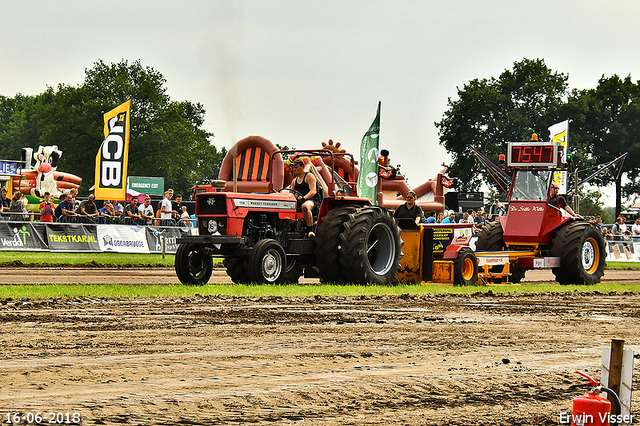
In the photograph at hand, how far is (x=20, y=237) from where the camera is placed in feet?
72.8

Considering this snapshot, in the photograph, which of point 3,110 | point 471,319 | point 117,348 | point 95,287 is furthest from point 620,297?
point 3,110

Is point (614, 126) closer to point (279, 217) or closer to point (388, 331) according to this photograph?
point (279, 217)

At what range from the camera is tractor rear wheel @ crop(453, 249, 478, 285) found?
1469 centimetres

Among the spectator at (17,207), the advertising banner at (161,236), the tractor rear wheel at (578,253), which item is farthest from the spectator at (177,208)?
the tractor rear wheel at (578,253)

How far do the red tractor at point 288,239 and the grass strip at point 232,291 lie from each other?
393mm

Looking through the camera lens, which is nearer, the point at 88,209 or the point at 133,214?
the point at 88,209

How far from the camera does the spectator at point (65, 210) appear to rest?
22.8 metres

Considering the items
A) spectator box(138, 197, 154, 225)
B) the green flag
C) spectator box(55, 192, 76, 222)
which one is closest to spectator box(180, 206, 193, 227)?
spectator box(138, 197, 154, 225)

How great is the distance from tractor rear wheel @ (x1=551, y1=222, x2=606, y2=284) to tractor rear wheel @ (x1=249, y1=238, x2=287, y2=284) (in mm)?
5853

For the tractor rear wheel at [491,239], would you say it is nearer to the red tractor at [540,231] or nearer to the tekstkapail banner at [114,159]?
the red tractor at [540,231]

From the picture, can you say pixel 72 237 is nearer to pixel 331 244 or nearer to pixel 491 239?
pixel 331 244

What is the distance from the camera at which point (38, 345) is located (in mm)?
6473

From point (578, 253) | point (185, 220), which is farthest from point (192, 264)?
point (185, 220)

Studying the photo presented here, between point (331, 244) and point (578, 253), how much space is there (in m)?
5.27
